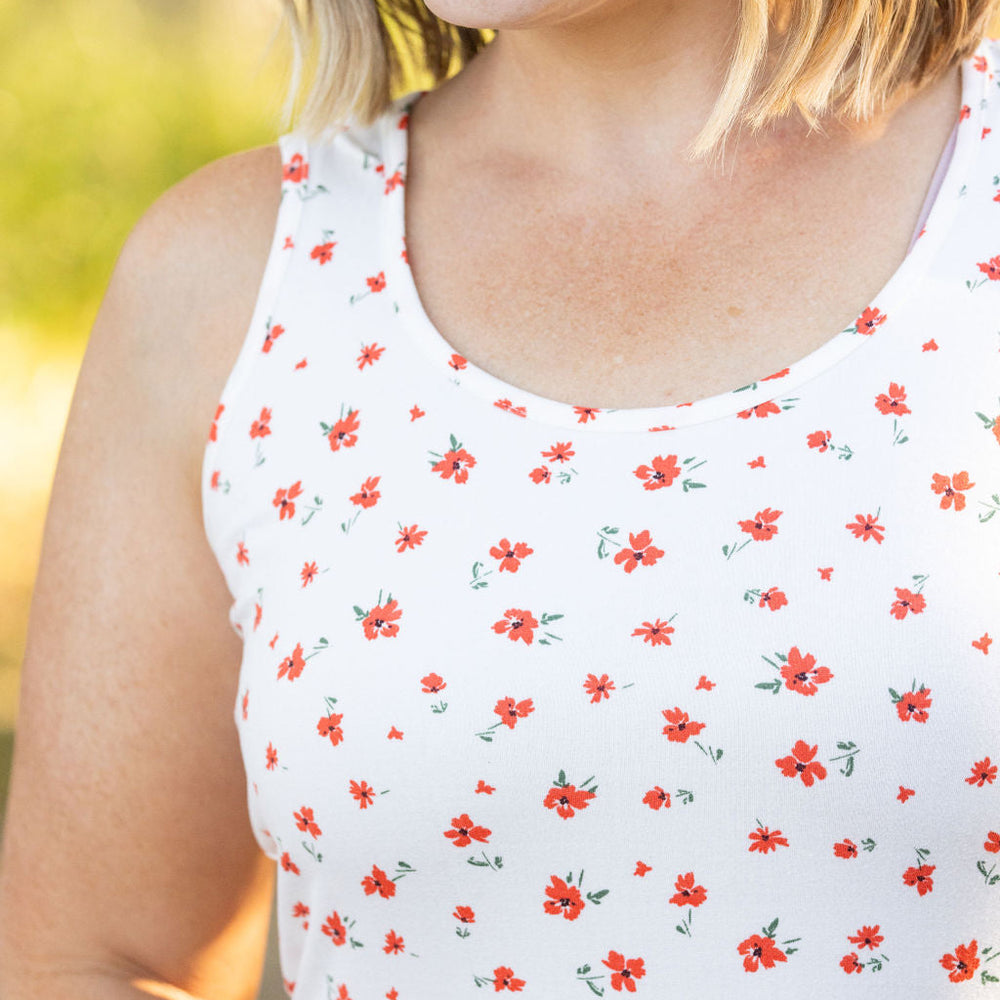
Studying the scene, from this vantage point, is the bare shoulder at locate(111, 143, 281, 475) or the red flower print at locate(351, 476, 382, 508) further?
the bare shoulder at locate(111, 143, 281, 475)

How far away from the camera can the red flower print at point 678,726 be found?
0.82 m

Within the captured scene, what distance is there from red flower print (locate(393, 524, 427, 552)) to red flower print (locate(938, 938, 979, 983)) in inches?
18.0

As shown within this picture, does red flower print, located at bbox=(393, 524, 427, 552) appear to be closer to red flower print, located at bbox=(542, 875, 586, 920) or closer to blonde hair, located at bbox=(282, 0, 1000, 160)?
red flower print, located at bbox=(542, 875, 586, 920)

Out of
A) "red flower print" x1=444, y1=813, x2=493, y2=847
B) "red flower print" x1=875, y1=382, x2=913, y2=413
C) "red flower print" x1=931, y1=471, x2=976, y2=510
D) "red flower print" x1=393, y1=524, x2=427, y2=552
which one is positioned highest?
"red flower print" x1=875, y1=382, x2=913, y2=413

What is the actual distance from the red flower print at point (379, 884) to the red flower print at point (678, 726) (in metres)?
0.25

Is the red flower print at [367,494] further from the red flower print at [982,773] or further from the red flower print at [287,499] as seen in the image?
the red flower print at [982,773]

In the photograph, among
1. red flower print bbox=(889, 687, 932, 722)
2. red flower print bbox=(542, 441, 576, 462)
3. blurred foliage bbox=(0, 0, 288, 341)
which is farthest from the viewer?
blurred foliage bbox=(0, 0, 288, 341)

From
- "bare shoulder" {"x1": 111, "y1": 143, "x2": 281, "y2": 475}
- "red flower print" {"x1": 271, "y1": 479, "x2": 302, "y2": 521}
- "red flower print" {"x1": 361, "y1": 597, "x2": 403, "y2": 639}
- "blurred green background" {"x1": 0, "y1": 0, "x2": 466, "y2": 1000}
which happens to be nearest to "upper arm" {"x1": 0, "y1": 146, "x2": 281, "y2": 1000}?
"bare shoulder" {"x1": 111, "y1": 143, "x2": 281, "y2": 475}

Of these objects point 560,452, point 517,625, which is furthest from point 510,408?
point 517,625

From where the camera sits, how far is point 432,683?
0.87 m

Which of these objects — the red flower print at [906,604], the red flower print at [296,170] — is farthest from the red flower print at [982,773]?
the red flower print at [296,170]

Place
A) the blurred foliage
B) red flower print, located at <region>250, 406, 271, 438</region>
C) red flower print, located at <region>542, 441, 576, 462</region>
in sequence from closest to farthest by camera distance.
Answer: red flower print, located at <region>542, 441, 576, 462</region> < red flower print, located at <region>250, 406, 271, 438</region> < the blurred foliage

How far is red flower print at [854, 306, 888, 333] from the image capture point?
86 centimetres

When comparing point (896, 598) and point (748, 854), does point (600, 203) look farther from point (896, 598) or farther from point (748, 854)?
point (748, 854)
